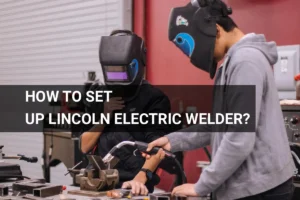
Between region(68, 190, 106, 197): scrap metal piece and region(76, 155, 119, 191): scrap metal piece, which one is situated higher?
region(76, 155, 119, 191): scrap metal piece

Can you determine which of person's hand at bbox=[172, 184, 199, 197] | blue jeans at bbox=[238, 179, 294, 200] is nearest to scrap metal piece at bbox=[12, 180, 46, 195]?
person's hand at bbox=[172, 184, 199, 197]

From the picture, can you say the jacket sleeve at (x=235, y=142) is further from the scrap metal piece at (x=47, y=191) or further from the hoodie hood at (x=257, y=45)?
the scrap metal piece at (x=47, y=191)

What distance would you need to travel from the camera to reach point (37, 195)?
2316 mm

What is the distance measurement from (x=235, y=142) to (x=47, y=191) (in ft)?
3.00

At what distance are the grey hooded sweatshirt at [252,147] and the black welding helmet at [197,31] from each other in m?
0.15

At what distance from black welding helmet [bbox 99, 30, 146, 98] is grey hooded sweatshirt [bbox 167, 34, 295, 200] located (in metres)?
1.11

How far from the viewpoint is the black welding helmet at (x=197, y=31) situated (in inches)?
85.7

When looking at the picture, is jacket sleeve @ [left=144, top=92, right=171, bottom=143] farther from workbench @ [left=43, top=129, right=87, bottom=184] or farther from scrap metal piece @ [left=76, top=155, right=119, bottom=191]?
workbench @ [left=43, top=129, right=87, bottom=184]

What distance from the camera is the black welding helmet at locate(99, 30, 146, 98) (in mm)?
3107

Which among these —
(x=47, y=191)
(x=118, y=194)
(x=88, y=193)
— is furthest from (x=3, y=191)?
(x=118, y=194)

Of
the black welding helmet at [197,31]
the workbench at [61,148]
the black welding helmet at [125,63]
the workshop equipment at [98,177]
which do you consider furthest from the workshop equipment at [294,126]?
the workbench at [61,148]

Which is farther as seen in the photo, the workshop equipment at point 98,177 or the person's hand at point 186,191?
the workshop equipment at point 98,177

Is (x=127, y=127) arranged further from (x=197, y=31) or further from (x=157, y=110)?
(x=197, y=31)

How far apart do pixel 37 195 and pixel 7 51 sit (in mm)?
5036
